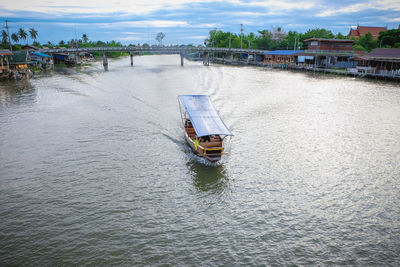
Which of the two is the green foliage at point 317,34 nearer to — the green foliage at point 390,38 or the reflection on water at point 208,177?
the green foliage at point 390,38

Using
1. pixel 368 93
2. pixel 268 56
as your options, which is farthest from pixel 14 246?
pixel 268 56

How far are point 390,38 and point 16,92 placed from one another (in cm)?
9951

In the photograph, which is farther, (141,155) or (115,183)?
(141,155)

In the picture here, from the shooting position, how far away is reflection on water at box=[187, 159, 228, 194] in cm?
1898

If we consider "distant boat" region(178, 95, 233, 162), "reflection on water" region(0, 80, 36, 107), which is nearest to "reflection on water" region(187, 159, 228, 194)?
"distant boat" region(178, 95, 233, 162)

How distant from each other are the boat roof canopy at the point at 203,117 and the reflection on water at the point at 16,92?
1146 inches

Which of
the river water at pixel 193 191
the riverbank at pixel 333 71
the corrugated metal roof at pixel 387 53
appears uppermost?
the corrugated metal roof at pixel 387 53

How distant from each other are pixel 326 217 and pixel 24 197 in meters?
18.9

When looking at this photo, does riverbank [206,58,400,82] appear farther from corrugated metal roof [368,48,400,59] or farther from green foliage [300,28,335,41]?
green foliage [300,28,335,41]

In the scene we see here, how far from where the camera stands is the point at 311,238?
14602 mm

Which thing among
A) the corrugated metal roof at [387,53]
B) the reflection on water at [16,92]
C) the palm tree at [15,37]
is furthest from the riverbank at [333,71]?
the palm tree at [15,37]

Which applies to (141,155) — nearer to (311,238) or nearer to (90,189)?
(90,189)

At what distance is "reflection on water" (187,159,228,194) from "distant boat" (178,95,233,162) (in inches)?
30.3

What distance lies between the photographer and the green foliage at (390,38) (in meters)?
81.8
